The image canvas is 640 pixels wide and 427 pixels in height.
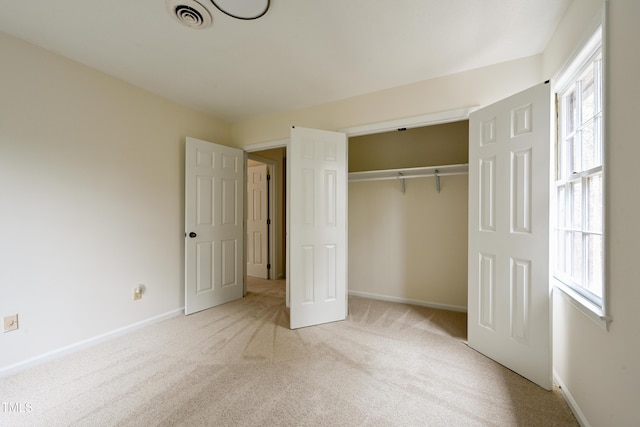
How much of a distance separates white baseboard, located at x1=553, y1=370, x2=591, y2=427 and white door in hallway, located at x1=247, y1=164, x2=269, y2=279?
159 inches

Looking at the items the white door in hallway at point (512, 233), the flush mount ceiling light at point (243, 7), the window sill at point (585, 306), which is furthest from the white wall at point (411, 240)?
the flush mount ceiling light at point (243, 7)

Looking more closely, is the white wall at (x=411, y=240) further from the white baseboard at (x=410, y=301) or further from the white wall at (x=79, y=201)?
the white wall at (x=79, y=201)

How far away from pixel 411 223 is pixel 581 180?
198 centimetres

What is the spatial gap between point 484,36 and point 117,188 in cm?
343

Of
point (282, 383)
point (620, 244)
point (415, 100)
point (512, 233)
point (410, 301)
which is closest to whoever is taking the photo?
point (620, 244)

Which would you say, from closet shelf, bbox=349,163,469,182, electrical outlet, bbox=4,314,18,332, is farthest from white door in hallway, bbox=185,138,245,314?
closet shelf, bbox=349,163,469,182

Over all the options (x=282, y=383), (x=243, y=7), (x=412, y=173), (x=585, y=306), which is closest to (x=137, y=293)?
(x=282, y=383)

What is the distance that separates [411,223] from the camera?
356 cm

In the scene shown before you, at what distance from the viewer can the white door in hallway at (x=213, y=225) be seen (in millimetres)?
3203

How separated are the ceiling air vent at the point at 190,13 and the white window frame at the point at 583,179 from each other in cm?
218

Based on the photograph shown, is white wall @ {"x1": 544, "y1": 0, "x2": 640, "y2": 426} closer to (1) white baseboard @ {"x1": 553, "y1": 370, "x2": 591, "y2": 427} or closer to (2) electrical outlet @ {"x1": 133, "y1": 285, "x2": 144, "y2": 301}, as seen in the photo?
(1) white baseboard @ {"x1": 553, "y1": 370, "x2": 591, "y2": 427}

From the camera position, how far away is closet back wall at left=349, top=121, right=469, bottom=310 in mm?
3318

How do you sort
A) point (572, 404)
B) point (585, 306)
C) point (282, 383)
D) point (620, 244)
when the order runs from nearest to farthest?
point (620, 244)
point (585, 306)
point (572, 404)
point (282, 383)

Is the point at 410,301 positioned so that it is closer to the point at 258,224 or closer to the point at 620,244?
the point at 620,244
